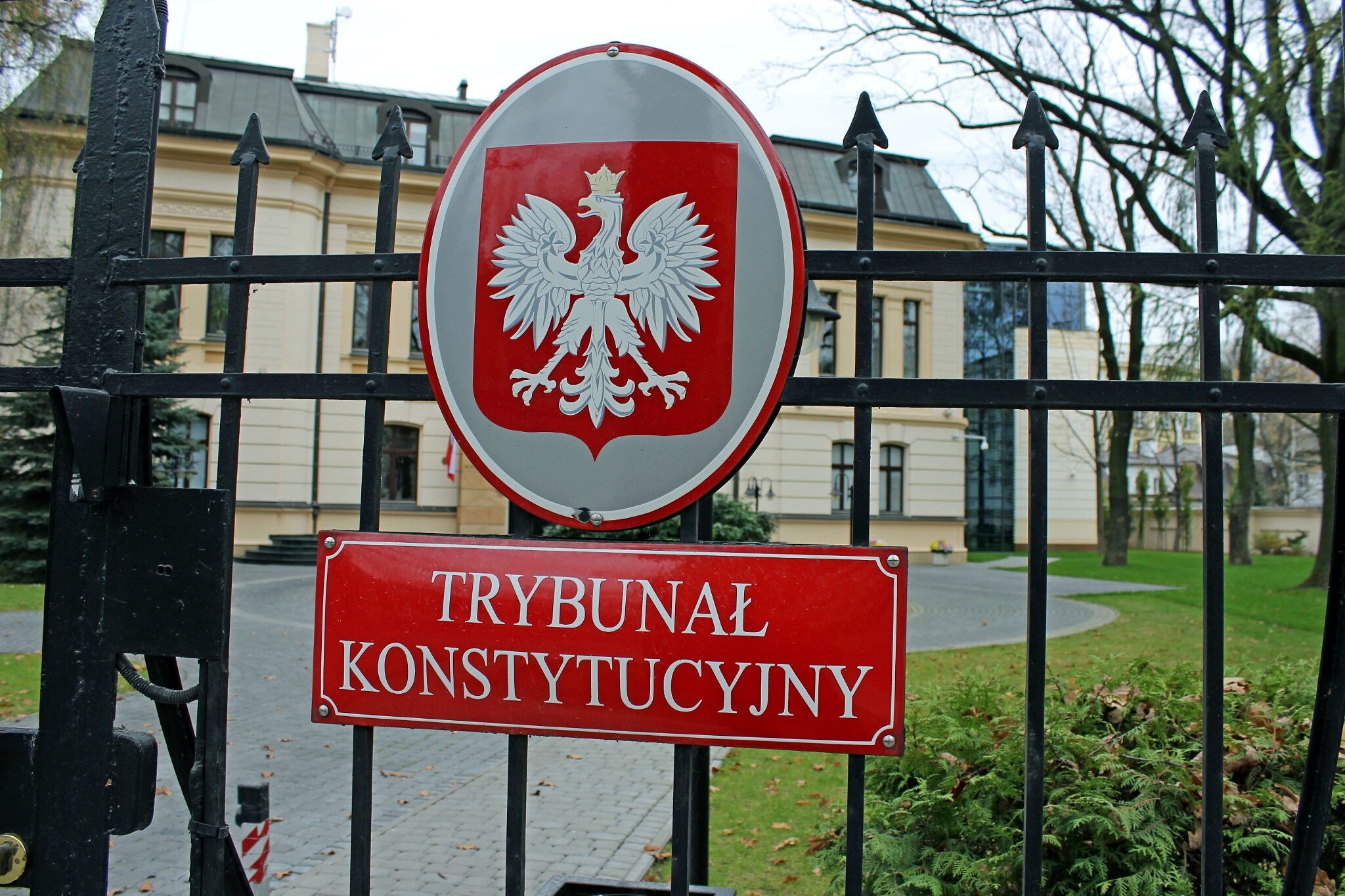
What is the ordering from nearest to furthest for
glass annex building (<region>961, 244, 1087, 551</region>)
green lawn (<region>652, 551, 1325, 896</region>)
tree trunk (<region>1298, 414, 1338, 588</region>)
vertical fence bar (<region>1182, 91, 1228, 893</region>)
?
1. vertical fence bar (<region>1182, 91, 1228, 893</region>)
2. green lawn (<region>652, 551, 1325, 896</region>)
3. tree trunk (<region>1298, 414, 1338, 588</region>)
4. glass annex building (<region>961, 244, 1087, 551</region>)

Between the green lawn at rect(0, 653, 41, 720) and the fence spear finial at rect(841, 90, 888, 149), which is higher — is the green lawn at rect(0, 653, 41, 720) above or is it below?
below

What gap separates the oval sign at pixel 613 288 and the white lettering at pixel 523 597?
0.14m

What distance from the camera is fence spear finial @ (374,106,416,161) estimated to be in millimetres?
1931

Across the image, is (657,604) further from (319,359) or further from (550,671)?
(319,359)

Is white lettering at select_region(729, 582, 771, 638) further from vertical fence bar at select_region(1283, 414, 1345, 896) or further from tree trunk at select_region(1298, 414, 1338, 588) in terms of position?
tree trunk at select_region(1298, 414, 1338, 588)

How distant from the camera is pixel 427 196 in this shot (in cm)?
1945

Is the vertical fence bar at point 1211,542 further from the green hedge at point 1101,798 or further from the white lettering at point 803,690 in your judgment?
the green hedge at point 1101,798

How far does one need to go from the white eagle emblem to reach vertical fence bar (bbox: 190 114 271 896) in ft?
1.98

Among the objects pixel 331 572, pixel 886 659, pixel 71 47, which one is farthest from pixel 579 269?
pixel 71 47

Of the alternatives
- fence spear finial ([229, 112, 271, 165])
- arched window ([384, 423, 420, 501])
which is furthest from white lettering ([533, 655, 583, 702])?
arched window ([384, 423, 420, 501])

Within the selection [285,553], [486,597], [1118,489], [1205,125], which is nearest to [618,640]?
[486,597]

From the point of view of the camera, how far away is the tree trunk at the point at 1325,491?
38.9ft

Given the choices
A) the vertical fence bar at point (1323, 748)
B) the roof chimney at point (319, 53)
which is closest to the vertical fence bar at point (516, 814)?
the vertical fence bar at point (1323, 748)

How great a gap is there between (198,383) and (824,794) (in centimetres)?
404
